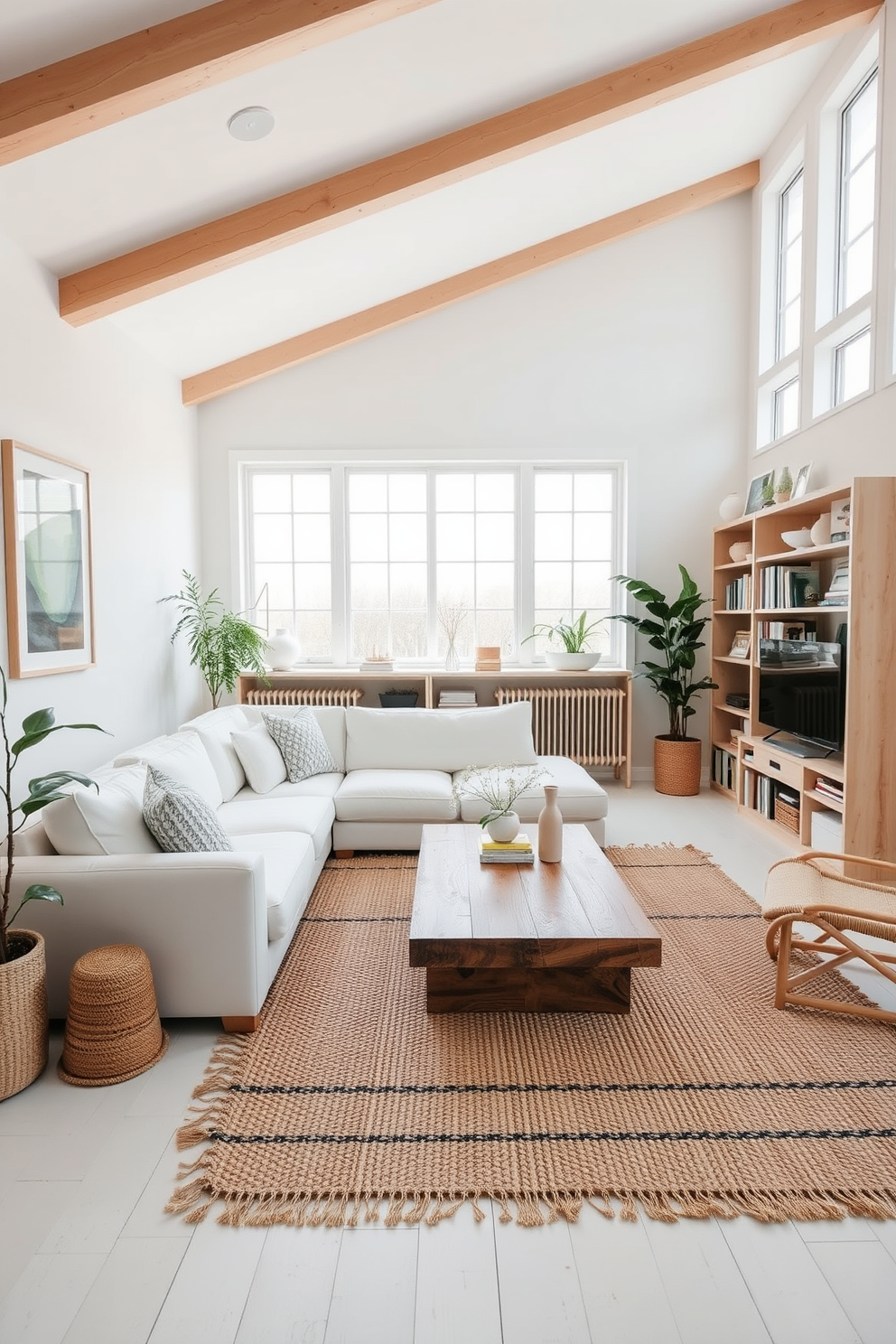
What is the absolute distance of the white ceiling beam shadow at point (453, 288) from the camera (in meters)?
5.24

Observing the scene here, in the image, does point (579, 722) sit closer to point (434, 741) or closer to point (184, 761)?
point (434, 741)

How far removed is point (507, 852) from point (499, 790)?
23.9 inches

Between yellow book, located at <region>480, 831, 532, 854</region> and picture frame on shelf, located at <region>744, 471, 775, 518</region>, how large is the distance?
299cm

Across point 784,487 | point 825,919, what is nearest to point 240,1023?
point 825,919

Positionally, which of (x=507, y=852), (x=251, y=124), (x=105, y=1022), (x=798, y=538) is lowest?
(x=105, y=1022)

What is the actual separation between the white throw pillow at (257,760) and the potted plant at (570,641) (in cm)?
231

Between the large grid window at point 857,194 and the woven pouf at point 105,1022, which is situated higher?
the large grid window at point 857,194

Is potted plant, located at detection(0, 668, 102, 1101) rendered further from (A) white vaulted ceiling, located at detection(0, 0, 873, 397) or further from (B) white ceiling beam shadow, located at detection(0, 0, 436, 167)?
(A) white vaulted ceiling, located at detection(0, 0, 873, 397)

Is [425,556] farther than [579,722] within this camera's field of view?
Yes

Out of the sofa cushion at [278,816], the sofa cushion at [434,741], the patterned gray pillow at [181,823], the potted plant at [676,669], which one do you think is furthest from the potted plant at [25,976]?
the potted plant at [676,669]

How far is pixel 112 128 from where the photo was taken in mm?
2768

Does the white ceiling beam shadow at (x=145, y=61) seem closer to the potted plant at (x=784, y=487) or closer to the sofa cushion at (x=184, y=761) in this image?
the sofa cushion at (x=184, y=761)

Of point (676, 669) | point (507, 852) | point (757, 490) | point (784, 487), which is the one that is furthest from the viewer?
point (676, 669)

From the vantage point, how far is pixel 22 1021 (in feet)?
6.73
